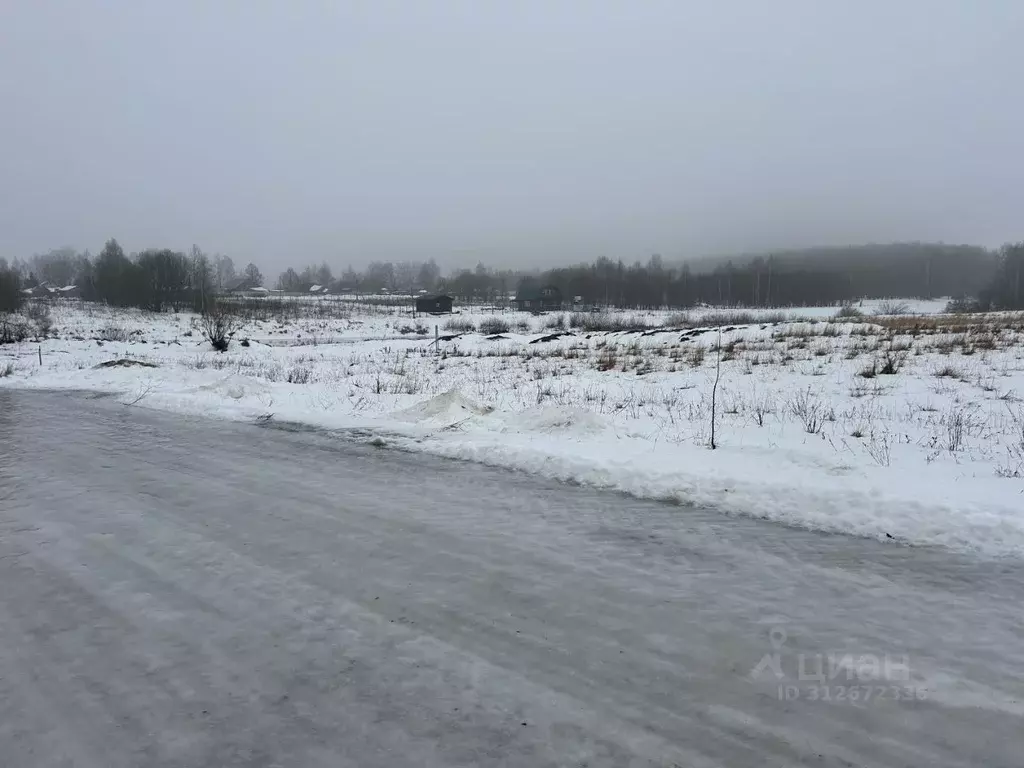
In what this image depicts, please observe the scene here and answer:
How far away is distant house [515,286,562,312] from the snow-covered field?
64042 millimetres

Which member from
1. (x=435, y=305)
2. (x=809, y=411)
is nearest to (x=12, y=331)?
(x=809, y=411)

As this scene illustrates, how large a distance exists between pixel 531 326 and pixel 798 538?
49241mm

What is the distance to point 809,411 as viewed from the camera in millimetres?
10094

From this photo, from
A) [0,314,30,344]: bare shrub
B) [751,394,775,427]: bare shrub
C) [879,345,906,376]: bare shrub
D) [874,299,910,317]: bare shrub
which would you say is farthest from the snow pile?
[874,299,910,317]: bare shrub

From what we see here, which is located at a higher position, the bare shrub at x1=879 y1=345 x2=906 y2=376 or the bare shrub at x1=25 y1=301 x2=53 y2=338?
the bare shrub at x1=25 y1=301 x2=53 y2=338

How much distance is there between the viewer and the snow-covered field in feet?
18.9

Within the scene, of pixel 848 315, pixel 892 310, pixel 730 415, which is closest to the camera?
pixel 730 415

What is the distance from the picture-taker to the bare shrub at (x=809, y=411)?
870 centimetres

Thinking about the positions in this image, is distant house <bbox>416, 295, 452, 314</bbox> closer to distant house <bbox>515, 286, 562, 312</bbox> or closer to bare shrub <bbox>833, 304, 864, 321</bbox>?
distant house <bbox>515, 286, 562, 312</bbox>

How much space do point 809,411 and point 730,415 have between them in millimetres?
1405

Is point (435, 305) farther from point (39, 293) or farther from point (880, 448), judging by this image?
point (880, 448)

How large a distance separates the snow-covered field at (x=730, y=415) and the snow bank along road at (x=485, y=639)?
642mm

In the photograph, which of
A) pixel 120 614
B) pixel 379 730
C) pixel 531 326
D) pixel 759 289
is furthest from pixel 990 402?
pixel 759 289

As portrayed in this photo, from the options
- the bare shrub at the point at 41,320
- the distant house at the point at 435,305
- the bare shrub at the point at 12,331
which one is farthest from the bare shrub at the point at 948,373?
the distant house at the point at 435,305
